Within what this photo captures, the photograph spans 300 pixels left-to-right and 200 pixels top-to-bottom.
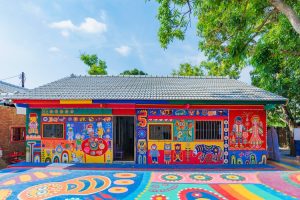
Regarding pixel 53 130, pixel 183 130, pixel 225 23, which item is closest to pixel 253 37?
pixel 225 23

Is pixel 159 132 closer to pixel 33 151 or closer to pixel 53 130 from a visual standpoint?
pixel 53 130

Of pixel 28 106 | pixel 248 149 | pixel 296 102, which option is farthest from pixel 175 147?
pixel 296 102

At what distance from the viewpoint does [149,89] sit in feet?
36.9

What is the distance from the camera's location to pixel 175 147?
1025 centimetres

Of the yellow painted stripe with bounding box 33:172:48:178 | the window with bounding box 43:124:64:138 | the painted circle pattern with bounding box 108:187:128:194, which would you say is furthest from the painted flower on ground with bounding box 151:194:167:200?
the window with bounding box 43:124:64:138

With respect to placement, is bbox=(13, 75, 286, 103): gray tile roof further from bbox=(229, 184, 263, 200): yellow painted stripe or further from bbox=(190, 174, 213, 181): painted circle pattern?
bbox=(229, 184, 263, 200): yellow painted stripe

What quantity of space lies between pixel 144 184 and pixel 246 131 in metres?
5.43

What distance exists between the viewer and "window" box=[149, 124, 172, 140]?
33.8ft

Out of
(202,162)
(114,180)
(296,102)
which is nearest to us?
(114,180)

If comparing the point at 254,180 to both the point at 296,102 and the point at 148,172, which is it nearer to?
the point at 148,172

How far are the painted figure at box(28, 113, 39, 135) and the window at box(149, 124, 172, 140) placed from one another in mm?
5040

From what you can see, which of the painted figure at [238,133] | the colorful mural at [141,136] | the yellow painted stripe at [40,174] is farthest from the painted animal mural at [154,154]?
the yellow painted stripe at [40,174]

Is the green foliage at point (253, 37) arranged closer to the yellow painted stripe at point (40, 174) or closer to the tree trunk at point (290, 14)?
the tree trunk at point (290, 14)

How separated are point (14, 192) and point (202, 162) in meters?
6.98
